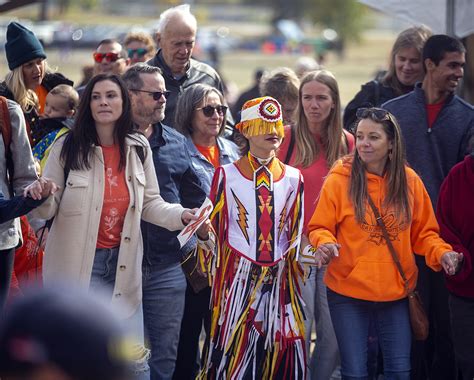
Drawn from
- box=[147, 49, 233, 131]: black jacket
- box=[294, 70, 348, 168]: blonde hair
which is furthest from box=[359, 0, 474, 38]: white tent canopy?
box=[294, 70, 348, 168]: blonde hair

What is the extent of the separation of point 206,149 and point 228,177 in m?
0.76

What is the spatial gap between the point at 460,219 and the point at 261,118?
1.18 metres

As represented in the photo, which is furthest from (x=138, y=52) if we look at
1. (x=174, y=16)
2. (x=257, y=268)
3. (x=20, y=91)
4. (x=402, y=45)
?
(x=257, y=268)

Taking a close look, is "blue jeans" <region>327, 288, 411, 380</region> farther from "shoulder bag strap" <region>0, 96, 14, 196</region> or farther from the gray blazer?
"shoulder bag strap" <region>0, 96, 14, 196</region>

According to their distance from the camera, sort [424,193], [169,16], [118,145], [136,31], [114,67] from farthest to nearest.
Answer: [136,31]
[114,67]
[169,16]
[424,193]
[118,145]

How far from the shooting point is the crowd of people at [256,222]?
16.1 ft

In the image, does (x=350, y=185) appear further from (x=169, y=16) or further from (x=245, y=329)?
(x=169, y=16)

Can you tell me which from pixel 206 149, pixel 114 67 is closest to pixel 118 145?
pixel 206 149

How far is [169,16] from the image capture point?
6.81 metres

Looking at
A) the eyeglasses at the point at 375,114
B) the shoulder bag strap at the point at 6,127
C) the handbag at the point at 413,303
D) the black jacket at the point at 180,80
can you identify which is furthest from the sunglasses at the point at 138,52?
the handbag at the point at 413,303

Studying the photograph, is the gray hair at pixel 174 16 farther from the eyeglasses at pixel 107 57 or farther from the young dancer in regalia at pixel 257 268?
the young dancer in regalia at pixel 257 268

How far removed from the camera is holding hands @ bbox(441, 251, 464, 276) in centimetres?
510

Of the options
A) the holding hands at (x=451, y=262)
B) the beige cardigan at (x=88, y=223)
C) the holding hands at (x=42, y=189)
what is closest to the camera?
the holding hands at (x=42, y=189)

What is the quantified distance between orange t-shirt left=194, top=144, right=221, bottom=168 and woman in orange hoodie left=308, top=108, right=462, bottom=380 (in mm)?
897
